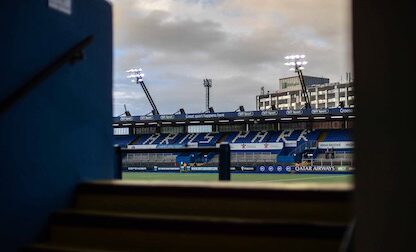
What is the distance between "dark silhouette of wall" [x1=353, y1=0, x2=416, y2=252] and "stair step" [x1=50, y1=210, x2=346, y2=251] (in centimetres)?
20

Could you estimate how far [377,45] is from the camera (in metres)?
2.20

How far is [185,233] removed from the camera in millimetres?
2635

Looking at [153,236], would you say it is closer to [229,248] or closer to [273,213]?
[229,248]

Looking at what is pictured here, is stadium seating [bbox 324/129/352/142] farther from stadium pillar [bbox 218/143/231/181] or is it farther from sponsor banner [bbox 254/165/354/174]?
stadium pillar [bbox 218/143/231/181]

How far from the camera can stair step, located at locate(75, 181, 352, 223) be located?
255cm

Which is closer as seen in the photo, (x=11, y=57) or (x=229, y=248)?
(x=229, y=248)

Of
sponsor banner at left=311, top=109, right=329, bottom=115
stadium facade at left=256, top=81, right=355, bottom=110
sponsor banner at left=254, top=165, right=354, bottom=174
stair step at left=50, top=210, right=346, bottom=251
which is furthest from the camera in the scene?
stadium facade at left=256, top=81, right=355, bottom=110

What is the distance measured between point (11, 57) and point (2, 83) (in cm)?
17

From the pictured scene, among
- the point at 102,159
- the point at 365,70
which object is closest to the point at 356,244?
the point at 365,70

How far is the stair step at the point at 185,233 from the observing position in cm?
237

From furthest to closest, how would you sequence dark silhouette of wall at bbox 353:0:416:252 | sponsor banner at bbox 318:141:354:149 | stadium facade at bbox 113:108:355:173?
1. sponsor banner at bbox 318:141:354:149
2. stadium facade at bbox 113:108:355:173
3. dark silhouette of wall at bbox 353:0:416:252

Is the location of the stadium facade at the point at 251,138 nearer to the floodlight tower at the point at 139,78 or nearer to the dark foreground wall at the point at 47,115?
the floodlight tower at the point at 139,78

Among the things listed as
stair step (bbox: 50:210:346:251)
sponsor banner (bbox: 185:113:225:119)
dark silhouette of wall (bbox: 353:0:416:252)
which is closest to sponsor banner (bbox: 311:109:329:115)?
sponsor banner (bbox: 185:113:225:119)

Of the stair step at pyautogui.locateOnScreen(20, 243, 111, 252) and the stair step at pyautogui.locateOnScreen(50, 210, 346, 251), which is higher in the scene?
the stair step at pyautogui.locateOnScreen(50, 210, 346, 251)
